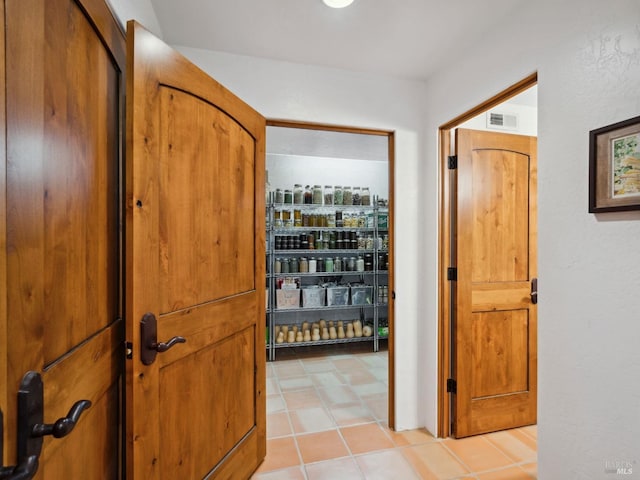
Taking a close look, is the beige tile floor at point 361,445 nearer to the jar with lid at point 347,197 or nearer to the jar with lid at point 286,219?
the jar with lid at point 286,219

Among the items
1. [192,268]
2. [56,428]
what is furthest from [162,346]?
[56,428]

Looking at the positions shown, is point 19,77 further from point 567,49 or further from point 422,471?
point 422,471

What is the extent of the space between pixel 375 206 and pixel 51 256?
345 cm

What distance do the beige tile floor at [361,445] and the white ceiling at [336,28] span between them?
2.39m

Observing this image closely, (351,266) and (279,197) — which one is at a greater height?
(279,197)

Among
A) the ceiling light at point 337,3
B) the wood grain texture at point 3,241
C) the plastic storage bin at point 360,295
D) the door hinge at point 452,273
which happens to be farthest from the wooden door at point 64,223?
the plastic storage bin at point 360,295

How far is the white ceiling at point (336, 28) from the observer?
157cm

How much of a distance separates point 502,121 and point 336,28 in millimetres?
1372

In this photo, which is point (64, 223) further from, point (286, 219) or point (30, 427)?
point (286, 219)

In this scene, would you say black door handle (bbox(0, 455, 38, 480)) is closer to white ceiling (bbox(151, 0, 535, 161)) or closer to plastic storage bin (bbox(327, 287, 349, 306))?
white ceiling (bbox(151, 0, 535, 161))

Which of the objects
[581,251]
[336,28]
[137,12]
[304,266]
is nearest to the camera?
[581,251]

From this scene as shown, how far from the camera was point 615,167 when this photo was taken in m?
1.16

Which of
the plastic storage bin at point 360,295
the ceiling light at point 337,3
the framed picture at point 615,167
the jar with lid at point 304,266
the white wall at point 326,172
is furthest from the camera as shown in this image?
the white wall at point 326,172

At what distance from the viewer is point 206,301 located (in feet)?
4.81
